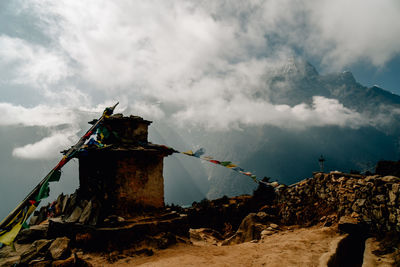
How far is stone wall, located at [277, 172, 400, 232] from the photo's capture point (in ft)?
22.4

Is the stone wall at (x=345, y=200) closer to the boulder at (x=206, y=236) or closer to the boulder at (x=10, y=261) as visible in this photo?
the boulder at (x=206, y=236)

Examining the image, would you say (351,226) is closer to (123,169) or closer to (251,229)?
(251,229)

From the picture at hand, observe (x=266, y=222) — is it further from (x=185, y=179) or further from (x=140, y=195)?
(x=185, y=179)

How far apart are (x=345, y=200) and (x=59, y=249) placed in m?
10.2

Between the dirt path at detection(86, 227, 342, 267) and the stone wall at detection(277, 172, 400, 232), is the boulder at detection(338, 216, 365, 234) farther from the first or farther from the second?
the dirt path at detection(86, 227, 342, 267)

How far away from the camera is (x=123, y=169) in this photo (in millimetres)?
8156

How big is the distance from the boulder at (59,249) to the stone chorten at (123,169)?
6.36 feet

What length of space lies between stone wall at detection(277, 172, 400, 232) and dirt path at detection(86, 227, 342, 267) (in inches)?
54.7

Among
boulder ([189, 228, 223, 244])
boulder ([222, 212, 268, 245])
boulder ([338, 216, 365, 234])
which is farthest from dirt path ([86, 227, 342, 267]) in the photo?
boulder ([189, 228, 223, 244])

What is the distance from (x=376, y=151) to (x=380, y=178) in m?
171

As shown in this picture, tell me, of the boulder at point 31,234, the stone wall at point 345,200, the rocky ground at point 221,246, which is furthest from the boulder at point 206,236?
the boulder at point 31,234

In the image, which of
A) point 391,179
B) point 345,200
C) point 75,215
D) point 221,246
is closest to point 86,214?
point 75,215

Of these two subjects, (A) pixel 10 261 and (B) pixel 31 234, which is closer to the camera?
(A) pixel 10 261

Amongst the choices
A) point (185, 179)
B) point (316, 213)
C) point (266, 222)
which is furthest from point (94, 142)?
point (185, 179)
